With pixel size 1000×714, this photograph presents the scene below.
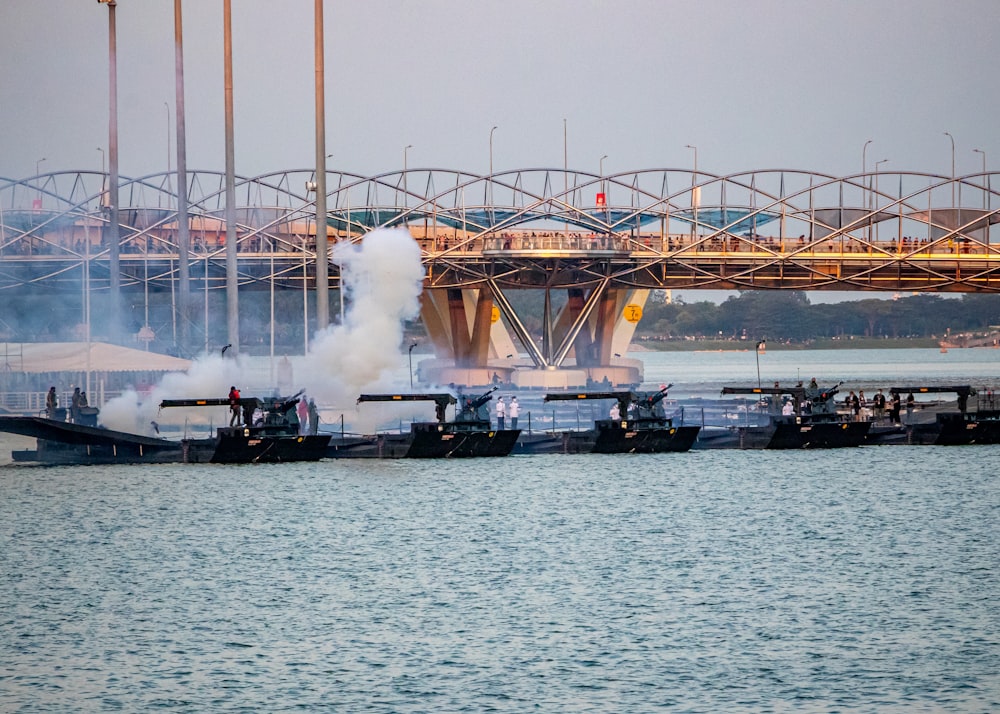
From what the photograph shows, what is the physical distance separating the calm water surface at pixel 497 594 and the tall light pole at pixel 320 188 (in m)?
9.55

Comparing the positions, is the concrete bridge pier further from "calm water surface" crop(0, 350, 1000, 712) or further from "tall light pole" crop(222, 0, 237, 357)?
"calm water surface" crop(0, 350, 1000, 712)

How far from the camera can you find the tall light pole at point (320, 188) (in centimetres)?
8250

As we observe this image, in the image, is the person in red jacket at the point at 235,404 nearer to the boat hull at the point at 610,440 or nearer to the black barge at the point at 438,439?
the black barge at the point at 438,439

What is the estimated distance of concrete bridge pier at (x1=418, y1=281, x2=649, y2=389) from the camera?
15962 cm

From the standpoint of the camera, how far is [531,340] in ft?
522

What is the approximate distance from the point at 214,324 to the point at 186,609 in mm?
110020

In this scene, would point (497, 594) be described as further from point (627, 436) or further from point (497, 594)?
point (627, 436)

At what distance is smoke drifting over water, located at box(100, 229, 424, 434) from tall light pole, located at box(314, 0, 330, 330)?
6.37 feet

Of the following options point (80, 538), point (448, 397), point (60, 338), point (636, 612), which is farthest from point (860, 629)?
point (60, 338)

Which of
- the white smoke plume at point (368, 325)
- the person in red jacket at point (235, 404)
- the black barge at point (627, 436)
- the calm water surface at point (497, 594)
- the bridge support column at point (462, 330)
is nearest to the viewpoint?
the calm water surface at point (497, 594)

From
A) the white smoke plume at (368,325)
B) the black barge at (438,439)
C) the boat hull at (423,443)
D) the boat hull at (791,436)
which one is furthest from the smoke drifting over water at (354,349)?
the boat hull at (791,436)

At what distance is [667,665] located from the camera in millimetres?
37344

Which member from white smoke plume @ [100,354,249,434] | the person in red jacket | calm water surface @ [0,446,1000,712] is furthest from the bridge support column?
calm water surface @ [0,446,1000,712]

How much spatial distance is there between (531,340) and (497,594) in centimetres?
11267
